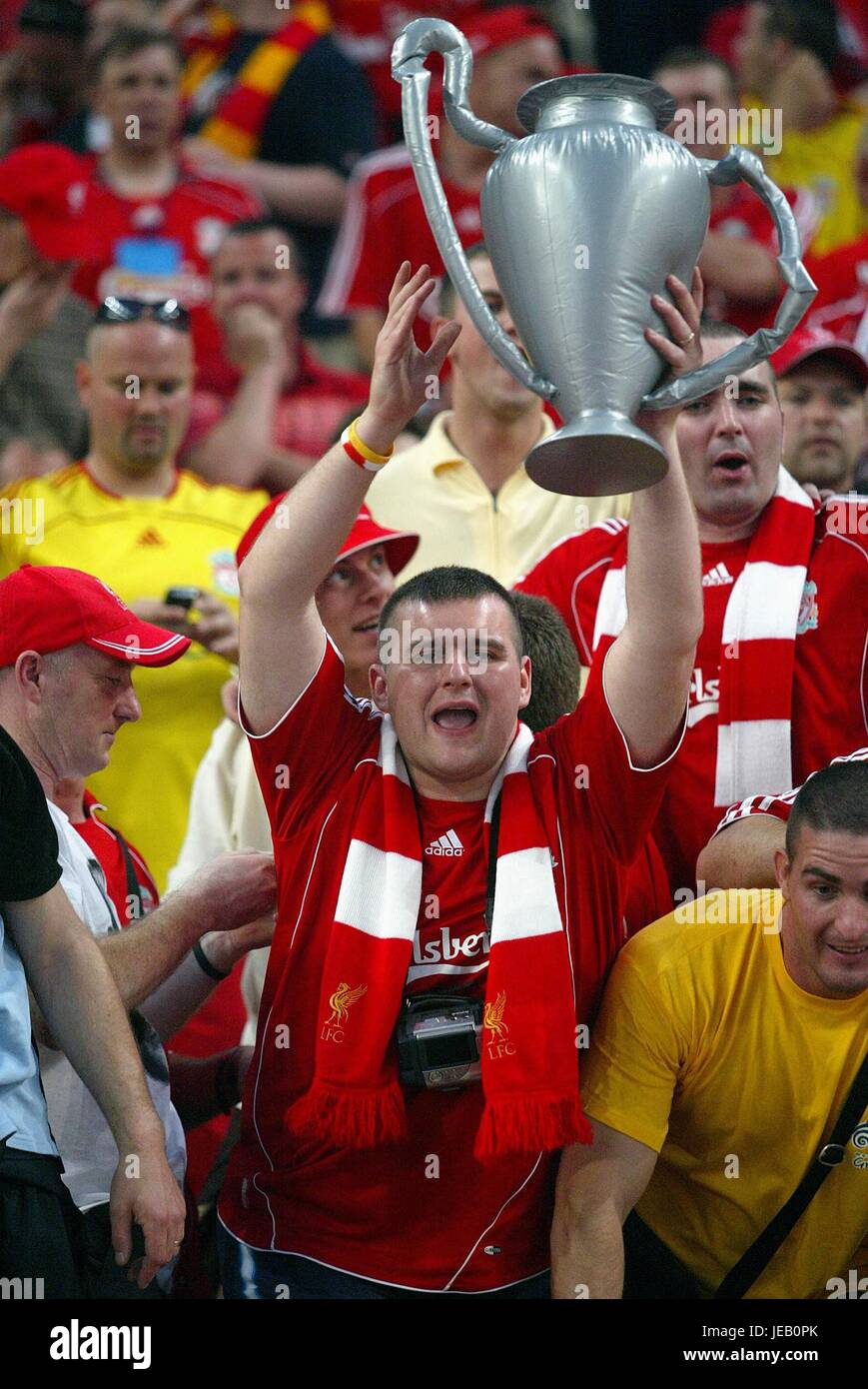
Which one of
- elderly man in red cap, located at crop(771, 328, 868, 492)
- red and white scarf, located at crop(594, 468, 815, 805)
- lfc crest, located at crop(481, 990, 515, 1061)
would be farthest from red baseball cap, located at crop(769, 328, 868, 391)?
lfc crest, located at crop(481, 990, 515, 1061)

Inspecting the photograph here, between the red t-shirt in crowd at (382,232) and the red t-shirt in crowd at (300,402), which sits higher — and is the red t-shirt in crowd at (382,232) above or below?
above

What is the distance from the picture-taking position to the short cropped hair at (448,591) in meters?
3.05

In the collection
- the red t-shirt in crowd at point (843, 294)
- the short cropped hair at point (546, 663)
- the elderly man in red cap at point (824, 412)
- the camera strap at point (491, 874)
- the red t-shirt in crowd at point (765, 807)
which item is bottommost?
the camera strap at point (491, 874)

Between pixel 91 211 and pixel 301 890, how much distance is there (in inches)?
148

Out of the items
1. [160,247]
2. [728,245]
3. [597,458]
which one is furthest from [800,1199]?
[160,247]

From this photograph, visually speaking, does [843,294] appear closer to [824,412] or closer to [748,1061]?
[824,412]

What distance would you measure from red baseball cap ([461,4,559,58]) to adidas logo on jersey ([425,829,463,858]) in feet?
12.9

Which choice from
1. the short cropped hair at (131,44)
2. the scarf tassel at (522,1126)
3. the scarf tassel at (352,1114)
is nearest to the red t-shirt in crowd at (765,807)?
the scarf tassel at (522,1126)

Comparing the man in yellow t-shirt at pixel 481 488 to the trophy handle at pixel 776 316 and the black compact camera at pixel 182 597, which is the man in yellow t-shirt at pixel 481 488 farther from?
the trophy handle at pixel 776 316

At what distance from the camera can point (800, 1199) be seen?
3018 mm

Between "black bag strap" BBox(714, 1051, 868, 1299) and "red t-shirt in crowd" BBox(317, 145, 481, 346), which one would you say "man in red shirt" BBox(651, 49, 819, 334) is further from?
"black bag strap" BBox(714, 1051, 868, 1299)

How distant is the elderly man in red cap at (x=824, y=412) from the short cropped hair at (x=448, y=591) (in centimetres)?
155

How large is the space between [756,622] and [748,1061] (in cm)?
82
